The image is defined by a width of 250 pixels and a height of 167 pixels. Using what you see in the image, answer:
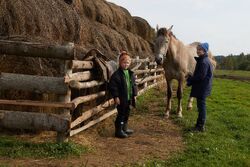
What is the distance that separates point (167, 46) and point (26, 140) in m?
4.98

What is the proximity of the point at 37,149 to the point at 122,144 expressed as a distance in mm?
1813

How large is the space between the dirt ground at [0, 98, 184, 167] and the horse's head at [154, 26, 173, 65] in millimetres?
1768

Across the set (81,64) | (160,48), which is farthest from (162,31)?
(81,64)

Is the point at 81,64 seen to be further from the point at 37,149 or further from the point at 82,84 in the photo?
the point at 37,149

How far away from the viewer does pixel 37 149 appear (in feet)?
20.3

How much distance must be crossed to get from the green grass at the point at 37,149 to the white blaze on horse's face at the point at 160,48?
406 centimetres

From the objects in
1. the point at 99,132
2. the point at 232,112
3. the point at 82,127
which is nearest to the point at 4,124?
the point at 82,127

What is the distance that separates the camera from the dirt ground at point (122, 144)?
5.81 metres

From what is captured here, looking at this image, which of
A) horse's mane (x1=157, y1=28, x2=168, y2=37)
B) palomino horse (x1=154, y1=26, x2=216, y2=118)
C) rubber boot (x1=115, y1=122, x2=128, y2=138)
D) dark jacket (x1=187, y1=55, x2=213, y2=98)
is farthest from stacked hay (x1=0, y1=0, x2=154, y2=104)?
dark jacket (x1=187, y1=55, x2=213, y2=98)

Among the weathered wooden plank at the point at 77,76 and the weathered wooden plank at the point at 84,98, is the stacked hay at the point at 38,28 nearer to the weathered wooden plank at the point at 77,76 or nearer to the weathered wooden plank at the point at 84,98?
the weathered wooden plank at the point at 77,76

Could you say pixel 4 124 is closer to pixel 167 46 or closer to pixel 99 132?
pixel 99 132

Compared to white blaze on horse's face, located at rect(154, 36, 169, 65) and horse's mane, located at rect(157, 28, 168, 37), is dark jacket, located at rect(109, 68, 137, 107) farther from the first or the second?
horse's mane, located at rect(157, 28, 168, 37)

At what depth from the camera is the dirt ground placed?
5.81 metres

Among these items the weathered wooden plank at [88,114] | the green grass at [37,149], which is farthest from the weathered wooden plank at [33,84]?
the green grass at [37,149]
